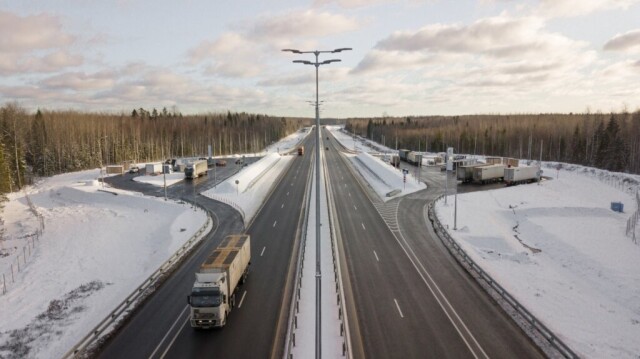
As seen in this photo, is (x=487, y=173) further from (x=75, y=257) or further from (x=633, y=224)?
(x=75, y=257)

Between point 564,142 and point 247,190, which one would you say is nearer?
point 247,190

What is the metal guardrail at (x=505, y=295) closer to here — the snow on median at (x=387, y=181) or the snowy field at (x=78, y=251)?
the snow on median at (x=387, y=181)

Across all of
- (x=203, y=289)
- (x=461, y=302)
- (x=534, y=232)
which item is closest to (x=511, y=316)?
(x=461, y=302)

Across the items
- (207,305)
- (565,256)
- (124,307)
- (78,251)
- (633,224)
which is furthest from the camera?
(633,224)

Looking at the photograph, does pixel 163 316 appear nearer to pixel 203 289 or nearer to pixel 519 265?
pixel 203 289

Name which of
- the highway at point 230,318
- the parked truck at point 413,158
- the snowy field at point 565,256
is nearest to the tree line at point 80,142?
the highway at point 230,318

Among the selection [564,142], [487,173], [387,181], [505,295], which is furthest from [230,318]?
[564,142]

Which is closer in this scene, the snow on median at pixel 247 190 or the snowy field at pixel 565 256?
the snowy field at pixel 565 256
